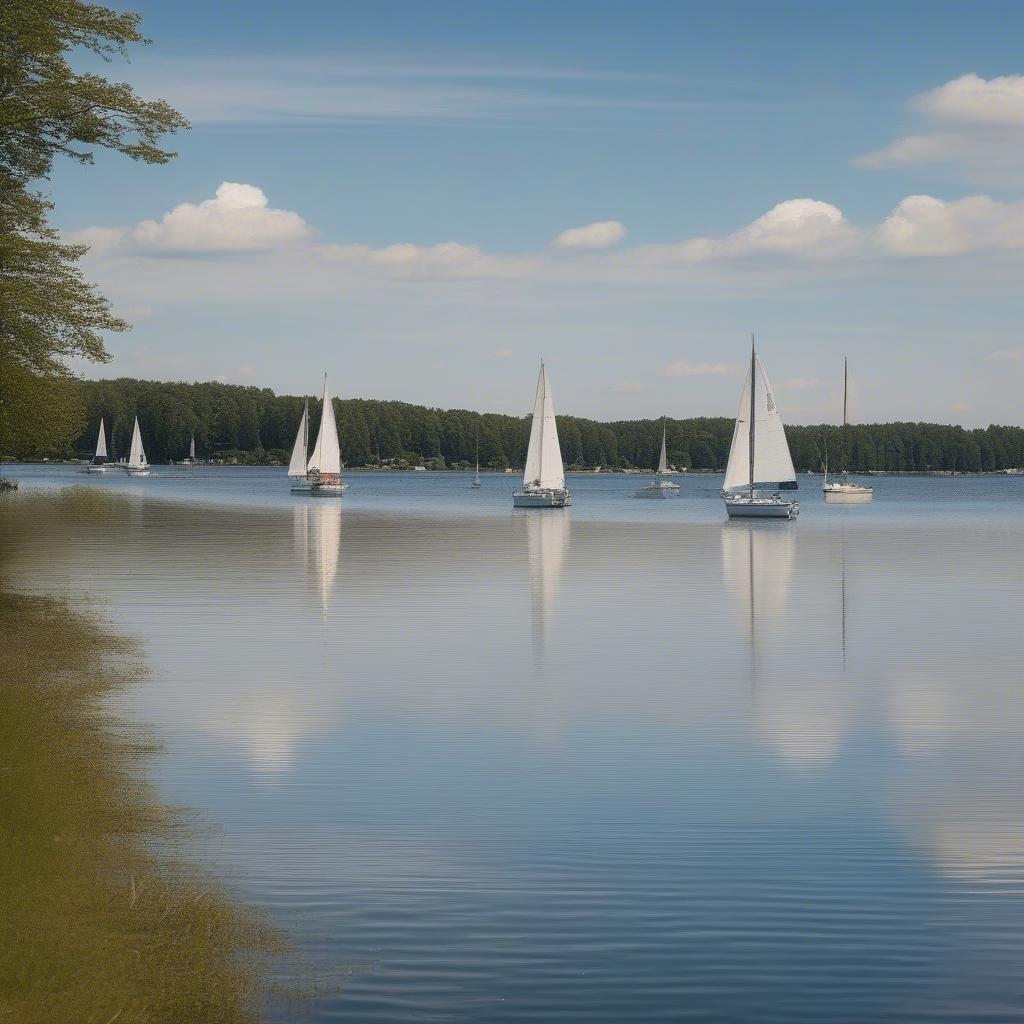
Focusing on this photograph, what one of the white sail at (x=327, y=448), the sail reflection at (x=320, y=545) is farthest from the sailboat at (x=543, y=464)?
the white sail at (x=327, y=448)

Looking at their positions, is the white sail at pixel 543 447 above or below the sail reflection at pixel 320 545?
above

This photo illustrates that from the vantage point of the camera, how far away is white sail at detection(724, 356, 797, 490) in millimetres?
78062

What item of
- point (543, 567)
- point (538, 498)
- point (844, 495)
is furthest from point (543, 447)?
point (543, 567)

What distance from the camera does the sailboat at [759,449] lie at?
7806 cm

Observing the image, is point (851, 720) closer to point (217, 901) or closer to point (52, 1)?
point (217, 901)

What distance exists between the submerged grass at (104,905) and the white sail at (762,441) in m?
64.7

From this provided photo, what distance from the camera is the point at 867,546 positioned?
58906 mm

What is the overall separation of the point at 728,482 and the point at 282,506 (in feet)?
113

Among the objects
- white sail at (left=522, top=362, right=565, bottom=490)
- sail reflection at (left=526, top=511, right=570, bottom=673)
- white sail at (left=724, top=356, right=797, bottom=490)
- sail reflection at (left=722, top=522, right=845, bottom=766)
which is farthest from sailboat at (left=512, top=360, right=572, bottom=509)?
sail reflection at (left=722, top=522, right=845, bottom=766)

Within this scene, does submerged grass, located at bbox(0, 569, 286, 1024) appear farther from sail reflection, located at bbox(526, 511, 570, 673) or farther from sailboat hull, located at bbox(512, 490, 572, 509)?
sailboat hull, located at bbox(512, 490, 572, 509)

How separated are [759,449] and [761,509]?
3.81 metres

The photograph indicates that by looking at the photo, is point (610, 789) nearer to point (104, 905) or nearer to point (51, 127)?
point (104, 905)

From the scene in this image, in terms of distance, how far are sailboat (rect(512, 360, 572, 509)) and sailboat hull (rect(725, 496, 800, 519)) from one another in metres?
14.2

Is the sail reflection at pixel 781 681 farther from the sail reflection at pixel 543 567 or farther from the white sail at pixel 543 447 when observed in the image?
the white sail at pixel 543 447
